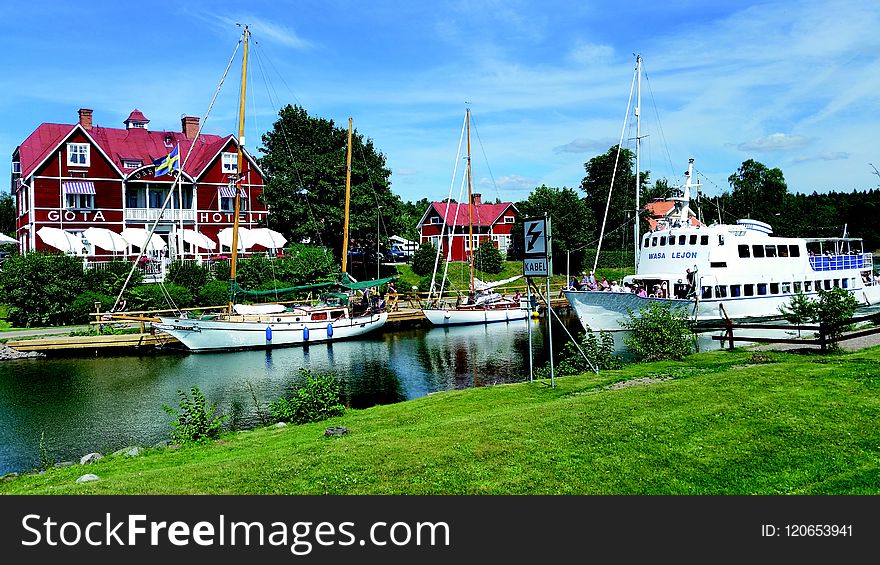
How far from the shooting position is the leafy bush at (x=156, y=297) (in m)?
43.8

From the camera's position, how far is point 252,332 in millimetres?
39656

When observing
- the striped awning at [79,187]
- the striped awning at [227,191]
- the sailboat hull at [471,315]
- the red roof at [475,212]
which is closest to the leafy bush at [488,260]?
the red roof at [475,212]

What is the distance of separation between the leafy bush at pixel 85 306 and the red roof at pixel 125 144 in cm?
1816

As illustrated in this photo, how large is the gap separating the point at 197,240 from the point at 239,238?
11.3 ft

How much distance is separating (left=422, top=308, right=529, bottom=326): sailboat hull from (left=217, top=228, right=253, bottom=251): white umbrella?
1756cm

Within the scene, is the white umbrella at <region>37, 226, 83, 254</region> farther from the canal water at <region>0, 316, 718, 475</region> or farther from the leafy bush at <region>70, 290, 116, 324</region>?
the canal water at <region>0, 316, 718, 475</region>

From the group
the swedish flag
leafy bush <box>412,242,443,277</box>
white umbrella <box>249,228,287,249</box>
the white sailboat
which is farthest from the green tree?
the white sailboat

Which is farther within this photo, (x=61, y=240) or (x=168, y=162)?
(x=168, y=162)

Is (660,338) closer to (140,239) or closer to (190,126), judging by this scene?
(140,239)

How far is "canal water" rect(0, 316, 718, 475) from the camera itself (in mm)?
20320

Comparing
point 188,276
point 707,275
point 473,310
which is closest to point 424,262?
point 473,310

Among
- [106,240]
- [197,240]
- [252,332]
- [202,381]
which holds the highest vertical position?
[197,240]

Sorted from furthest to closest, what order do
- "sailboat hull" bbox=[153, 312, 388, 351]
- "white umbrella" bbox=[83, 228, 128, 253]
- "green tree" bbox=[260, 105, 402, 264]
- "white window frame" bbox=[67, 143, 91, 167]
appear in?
"green tree" bbox=[260, 105, 402, 264]
"white window frame" bbox=[67, 143, 91, 167]
"white umbrella" bbox=[83, 228, 128, 253]
"sailboat hull" bbox=[153, 312, 388, 351]
